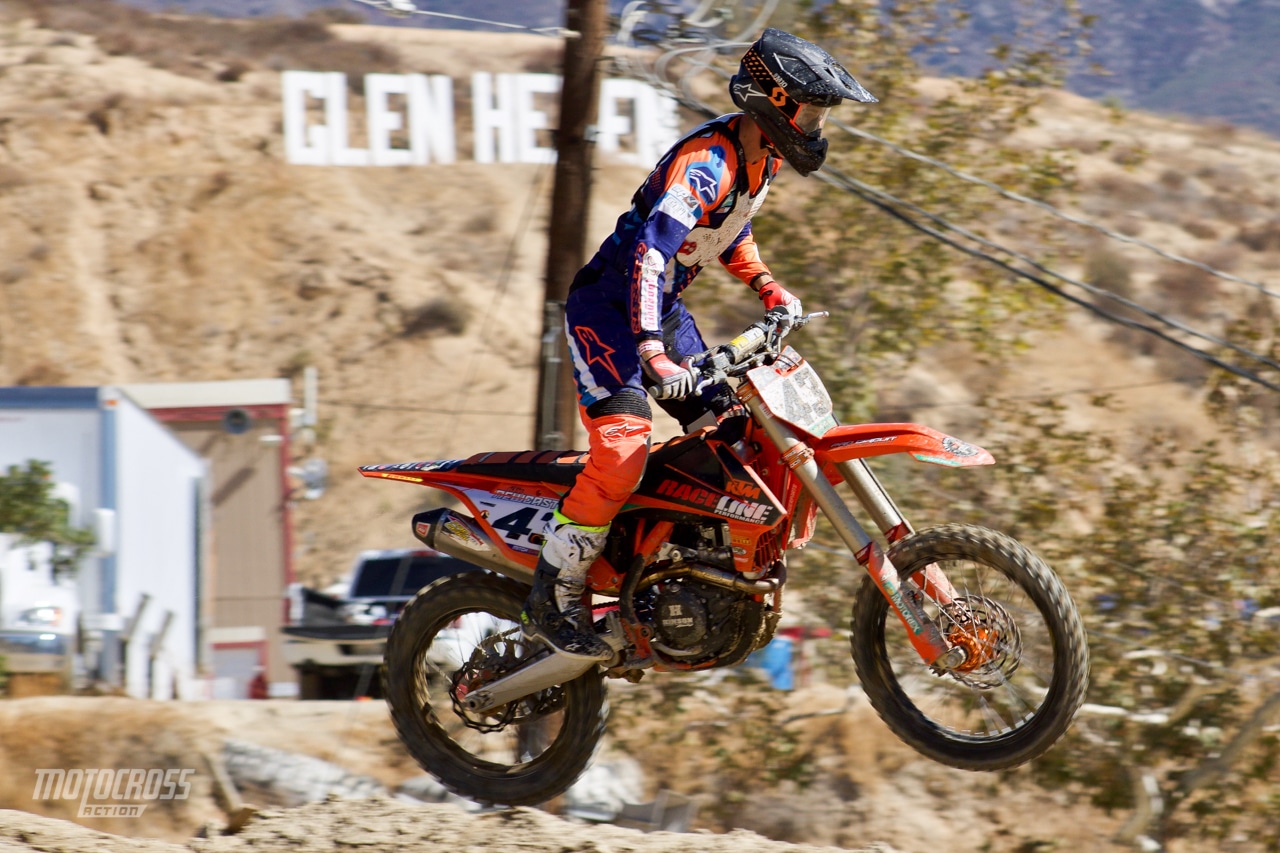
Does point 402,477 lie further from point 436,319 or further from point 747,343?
point 436,319

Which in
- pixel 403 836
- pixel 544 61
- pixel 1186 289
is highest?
pixel 544 61

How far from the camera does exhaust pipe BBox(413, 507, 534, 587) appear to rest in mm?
→ 5520

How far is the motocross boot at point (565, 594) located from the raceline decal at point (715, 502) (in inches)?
12.3

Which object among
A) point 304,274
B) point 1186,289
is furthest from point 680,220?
point 1186,289

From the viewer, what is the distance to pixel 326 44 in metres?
47.5

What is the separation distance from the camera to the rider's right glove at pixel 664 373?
4.74m

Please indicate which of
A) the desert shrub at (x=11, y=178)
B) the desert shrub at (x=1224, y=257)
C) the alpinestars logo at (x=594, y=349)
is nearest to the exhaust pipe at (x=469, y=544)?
the alpinestars logo at (x=594, y=349)

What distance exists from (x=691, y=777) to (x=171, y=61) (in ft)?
116

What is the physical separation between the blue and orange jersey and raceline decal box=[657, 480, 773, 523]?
67 cm

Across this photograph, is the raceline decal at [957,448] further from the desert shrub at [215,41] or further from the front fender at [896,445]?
the desert shrub at [215,41]

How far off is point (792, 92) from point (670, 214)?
25.6 inches

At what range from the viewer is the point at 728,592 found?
16.9 ft

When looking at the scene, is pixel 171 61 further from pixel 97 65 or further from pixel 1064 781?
pixel 1064 781

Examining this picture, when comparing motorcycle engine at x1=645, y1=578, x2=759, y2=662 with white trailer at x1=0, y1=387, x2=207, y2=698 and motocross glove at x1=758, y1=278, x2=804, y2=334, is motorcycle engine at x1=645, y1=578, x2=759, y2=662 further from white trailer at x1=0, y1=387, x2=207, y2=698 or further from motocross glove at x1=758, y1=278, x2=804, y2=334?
white trailer at x1=0, y1=387, x2=207, y2=698
